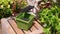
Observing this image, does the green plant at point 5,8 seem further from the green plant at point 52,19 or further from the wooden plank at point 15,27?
the green plant at point 52,19

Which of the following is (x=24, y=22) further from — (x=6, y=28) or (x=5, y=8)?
(x=5, y=8)

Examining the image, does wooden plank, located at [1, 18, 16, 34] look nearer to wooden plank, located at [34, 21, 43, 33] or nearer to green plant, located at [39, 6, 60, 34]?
wooden plank, located at [34, 21, 43, 33]

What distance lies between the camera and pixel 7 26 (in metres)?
1.76

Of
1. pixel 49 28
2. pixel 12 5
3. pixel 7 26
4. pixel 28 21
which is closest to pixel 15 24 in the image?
pixel 7 26

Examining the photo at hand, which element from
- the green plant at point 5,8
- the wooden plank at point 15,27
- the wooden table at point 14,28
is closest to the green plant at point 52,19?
the wooden table at point 14,28

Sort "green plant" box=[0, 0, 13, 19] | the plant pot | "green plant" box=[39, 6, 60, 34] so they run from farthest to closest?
1. "green plant" box=[0, 0, 13, 19]
2. the plant pot
3. "green plant" box=[39, 6, 60, 34]

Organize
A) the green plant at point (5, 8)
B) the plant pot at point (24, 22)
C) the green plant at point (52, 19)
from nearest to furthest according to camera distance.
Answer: the green plant at point (52, 19) → the plant pot at point (24, 22) → the green plant at point (5, 8)

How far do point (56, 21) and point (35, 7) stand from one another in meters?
0.58

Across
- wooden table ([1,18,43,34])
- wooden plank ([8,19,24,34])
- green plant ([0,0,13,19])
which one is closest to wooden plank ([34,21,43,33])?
wooden table ([1,18,43,34])

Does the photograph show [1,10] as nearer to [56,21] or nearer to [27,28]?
[27,28]

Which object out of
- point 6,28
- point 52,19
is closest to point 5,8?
point 6,28

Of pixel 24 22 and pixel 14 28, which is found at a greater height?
pixel 24 22

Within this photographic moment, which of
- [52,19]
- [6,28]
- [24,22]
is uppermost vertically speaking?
[52,19]

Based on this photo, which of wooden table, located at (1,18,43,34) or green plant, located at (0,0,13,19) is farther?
green plant, located at (0,0,13,19)
